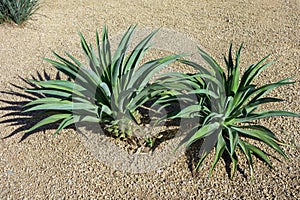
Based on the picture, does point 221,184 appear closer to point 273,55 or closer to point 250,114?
point 250,114

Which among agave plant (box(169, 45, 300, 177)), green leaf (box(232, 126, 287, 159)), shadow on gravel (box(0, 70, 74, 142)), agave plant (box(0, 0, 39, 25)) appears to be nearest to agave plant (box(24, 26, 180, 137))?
agave plant (box(169, 45, 300, 177))

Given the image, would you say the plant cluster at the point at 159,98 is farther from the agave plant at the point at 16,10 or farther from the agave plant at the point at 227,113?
the agave plant at the point at 16,10

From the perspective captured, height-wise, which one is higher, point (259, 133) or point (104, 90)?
point (104, 90)

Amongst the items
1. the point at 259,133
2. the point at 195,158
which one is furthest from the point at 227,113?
the point at 195,158

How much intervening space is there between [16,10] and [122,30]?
1490 millimetres

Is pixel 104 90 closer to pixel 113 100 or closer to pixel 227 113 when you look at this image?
pixel 113 100

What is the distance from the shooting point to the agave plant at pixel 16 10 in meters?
5.07

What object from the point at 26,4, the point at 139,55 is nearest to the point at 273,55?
the point at 139,55

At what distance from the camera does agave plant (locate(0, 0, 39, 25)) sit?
5074 mm

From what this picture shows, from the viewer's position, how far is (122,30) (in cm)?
520

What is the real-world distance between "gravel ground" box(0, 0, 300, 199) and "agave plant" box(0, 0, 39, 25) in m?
0.14

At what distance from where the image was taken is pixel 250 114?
3.19 m

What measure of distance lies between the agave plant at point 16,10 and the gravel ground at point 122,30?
0.47 feet

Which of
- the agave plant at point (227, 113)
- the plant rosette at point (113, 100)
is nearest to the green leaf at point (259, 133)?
the agave plant at point (227, 113)
